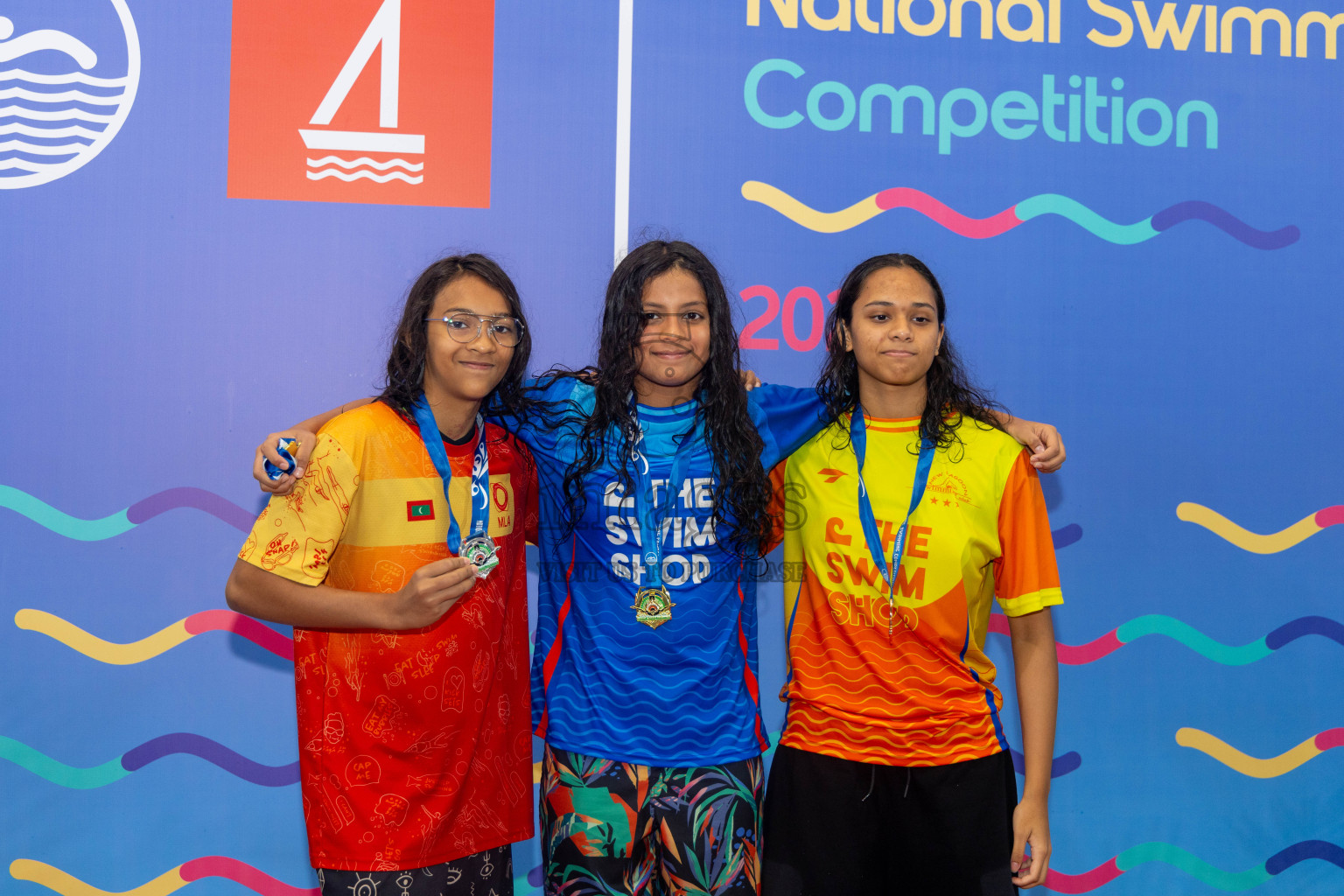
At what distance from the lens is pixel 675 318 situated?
1875mm

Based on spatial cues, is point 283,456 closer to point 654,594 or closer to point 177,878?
point 654,594

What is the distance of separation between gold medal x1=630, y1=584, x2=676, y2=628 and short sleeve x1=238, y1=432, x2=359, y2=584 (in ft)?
1.93

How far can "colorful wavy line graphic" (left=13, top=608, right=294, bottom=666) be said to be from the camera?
8.61 feet

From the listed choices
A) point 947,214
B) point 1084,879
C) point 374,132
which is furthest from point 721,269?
point 1084,879

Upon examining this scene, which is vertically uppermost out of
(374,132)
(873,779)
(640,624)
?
(374,132)

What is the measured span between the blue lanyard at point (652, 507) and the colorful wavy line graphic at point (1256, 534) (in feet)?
6.53

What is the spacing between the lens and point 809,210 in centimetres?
279

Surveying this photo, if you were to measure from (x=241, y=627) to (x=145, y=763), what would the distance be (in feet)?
1.54

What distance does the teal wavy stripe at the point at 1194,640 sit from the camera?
2939 mm

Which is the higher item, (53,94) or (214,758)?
(53,94)

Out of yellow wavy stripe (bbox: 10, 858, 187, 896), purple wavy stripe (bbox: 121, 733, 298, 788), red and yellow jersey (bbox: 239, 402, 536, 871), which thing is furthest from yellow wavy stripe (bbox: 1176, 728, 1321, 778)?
yellow wavy stripe (bbox: 10, 858, 187, 896)

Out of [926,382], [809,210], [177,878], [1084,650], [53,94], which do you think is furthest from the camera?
[1084,650]

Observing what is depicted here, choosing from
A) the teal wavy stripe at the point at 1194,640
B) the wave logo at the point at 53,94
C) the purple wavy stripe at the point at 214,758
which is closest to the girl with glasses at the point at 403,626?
the purple wavy stripe at the point at 214,758

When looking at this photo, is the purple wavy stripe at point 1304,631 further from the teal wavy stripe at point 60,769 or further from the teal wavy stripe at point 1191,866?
the teal wavy stripe at point 60,769
